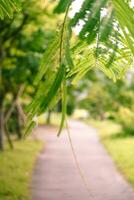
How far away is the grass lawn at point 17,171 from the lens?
11.0 meters

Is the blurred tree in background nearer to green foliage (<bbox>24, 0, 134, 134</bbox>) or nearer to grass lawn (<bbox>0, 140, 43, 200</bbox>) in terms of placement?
grass lawn (<bbox>0, 140, 43, 200</bbox>)

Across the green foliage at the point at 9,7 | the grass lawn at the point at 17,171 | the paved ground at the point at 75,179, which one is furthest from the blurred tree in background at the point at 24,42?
the green foliage at the point at 9,7

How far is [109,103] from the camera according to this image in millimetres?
47188

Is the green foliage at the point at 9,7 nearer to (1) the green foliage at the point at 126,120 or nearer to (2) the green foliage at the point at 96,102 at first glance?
(1) the green foliage at the point at 126,120

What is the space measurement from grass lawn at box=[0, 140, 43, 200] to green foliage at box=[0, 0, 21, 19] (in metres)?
9.29

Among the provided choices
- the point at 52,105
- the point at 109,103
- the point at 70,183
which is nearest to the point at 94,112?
the point at 109,103

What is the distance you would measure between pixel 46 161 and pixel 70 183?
15.9 feet

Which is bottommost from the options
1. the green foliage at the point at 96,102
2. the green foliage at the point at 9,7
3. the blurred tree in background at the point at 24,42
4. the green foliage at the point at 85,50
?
the green foliage at the point at 96,102

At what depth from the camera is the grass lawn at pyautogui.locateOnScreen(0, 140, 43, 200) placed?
10985 millimetres

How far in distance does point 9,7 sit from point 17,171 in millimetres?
13315

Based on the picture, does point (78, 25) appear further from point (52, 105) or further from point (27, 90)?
point (27, 90)

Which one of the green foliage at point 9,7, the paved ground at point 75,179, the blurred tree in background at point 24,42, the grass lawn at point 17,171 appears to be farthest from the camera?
the blurred tree in background at point 24,42

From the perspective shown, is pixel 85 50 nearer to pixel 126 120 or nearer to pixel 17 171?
pixel 17 171

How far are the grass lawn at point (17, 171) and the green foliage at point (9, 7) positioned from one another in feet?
30.5
